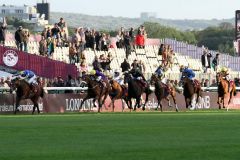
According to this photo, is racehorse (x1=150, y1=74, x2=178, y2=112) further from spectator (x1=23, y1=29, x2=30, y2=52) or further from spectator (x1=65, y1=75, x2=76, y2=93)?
spectator (x1=23, y1=29, x2=30, y2=52)

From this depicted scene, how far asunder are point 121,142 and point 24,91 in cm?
2261

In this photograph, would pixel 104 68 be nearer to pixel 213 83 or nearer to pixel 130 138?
pixel 213 83

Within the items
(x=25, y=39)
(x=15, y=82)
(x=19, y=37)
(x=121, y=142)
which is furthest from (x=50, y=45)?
(x=121, y=142)

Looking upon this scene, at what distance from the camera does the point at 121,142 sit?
20703 mm

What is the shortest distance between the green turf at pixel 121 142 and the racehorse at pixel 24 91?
15136 mm

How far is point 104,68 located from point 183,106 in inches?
165

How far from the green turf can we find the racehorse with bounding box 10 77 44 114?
15.1 m

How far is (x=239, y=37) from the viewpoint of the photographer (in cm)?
6900

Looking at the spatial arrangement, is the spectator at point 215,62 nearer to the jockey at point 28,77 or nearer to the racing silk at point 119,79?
the racing silk at point 119,79

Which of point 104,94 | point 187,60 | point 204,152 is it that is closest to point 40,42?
point 104,94

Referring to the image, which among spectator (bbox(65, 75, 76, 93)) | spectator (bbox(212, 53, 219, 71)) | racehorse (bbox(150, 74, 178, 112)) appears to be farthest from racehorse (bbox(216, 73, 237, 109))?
spectator (bbox(212, 53, 219, 71))

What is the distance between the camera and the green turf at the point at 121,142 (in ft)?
58.8

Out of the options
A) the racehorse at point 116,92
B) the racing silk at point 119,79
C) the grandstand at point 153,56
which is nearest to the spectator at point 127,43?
the grandstand at point 153,56

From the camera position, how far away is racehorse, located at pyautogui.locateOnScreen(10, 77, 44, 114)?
42.8m
